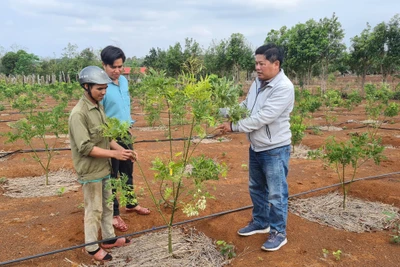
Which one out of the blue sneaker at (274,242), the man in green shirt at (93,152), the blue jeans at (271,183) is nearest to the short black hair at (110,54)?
the man in green shirt at (93,152)

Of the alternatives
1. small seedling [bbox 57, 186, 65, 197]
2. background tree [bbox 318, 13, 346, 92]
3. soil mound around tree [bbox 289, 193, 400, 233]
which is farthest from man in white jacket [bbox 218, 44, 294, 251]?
background tree [bbox 318, 13, 346, 92]

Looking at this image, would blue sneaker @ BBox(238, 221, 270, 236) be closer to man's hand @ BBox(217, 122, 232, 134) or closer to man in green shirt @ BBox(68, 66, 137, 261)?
man's hand @ BBox(217, 122, 232, 134)

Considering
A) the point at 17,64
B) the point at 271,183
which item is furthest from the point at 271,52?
the point at 17,64

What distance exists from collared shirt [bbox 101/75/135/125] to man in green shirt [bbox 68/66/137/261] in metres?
0.38

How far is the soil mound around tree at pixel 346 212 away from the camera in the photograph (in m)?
3.89

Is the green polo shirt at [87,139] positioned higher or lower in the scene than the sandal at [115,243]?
higher

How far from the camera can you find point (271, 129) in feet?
10.2

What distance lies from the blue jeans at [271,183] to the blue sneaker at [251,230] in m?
0.14

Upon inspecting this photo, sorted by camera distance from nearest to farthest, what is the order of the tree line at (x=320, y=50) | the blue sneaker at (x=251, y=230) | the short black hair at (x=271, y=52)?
1. the short black hair at (x=271, y=52)
2. the blue sneaker at (x=251, y=230)
3. the tree line at (x=320, y=50)

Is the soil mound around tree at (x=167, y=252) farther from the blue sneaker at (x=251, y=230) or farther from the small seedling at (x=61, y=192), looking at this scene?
the small seedling at (x=61, y=192)

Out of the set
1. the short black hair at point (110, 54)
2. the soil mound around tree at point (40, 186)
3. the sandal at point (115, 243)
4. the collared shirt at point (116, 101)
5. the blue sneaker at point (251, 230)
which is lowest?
the soil mound around tree at point (40, 186)

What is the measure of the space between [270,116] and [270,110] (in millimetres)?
55

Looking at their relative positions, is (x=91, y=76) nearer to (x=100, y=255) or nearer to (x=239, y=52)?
(x=100, y=255)

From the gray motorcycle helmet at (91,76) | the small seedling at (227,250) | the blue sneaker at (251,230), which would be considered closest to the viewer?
the gray motorcycle helmet at (91,76)
